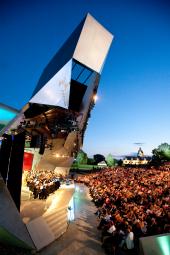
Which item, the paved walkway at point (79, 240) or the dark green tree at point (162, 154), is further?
the dark green tree at point (162, 154)

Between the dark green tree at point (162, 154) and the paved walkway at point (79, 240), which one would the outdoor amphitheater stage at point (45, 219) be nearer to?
the paved walkway at point (79, 240)

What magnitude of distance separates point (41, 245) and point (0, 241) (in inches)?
57.2

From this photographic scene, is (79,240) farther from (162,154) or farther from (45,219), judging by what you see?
(162,154)

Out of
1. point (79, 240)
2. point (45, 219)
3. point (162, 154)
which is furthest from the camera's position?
point (162, 154)

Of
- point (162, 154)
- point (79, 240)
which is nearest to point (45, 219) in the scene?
point (79, 240)

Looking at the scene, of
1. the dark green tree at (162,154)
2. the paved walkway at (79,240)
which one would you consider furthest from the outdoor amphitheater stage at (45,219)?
the dark green tree at (162,154)

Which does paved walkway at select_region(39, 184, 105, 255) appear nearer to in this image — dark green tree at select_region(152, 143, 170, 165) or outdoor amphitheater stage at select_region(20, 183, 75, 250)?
outdoor amphitheater stage at select_region(20, 183, 75, 250)

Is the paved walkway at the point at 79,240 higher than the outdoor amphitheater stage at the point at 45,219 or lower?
lower

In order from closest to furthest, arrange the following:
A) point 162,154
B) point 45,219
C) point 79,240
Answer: point 79,240, point 45,219, point 162,154

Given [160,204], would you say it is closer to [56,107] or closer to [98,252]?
[98,252]

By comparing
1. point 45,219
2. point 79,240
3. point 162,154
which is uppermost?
point 162,154

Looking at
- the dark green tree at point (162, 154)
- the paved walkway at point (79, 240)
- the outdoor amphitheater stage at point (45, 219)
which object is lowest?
the paved walkway at point (79, 240)

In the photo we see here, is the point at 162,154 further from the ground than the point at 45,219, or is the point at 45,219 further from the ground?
the point at 162,154

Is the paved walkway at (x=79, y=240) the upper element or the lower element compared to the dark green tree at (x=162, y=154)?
lower
